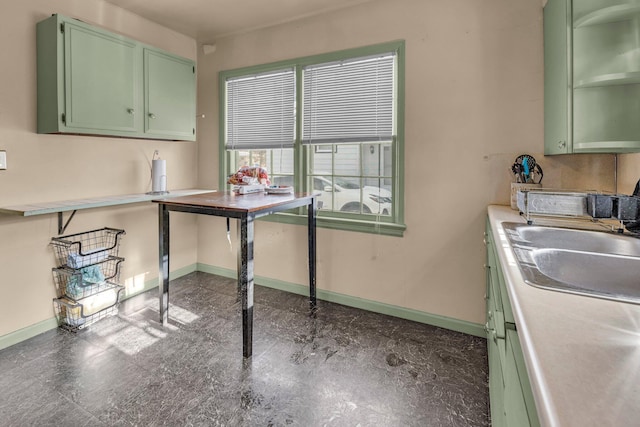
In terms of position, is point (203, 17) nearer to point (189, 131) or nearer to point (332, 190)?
point (189, 131)

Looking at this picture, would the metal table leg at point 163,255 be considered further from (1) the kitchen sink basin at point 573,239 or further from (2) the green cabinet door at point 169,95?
(1) the kitchen sink basin at point 573,239

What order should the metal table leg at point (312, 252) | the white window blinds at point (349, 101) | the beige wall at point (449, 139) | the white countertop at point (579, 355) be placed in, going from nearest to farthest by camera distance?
the white countertop at point (579, 355)
the beige wall at point (449, 139)
the white window blinds at point (349, 101)
the metal table leg at point (312, 252)

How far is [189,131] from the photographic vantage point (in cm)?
341

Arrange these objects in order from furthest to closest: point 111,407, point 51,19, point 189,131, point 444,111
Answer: point 189,131
point 444,111
point 51,19
point 111,407

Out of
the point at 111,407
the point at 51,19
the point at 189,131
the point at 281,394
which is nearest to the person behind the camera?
the point at 111,407

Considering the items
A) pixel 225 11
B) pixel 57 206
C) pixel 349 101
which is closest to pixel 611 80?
pixel 349 101

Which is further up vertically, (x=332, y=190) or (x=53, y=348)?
(x=332, y=190)

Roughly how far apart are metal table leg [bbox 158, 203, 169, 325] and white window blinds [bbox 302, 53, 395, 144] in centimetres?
137

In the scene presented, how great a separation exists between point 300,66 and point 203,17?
1011 mm

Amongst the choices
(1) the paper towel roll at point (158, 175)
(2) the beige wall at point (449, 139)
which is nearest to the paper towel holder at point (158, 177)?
(1) the paper towel roll at point (158, 175)

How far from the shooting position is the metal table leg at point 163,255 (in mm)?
2588

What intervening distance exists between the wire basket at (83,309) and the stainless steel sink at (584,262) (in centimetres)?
292

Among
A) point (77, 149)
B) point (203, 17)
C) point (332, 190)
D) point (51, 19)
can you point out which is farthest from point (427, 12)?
point (77, 149)

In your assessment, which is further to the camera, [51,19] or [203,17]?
[203,17]
